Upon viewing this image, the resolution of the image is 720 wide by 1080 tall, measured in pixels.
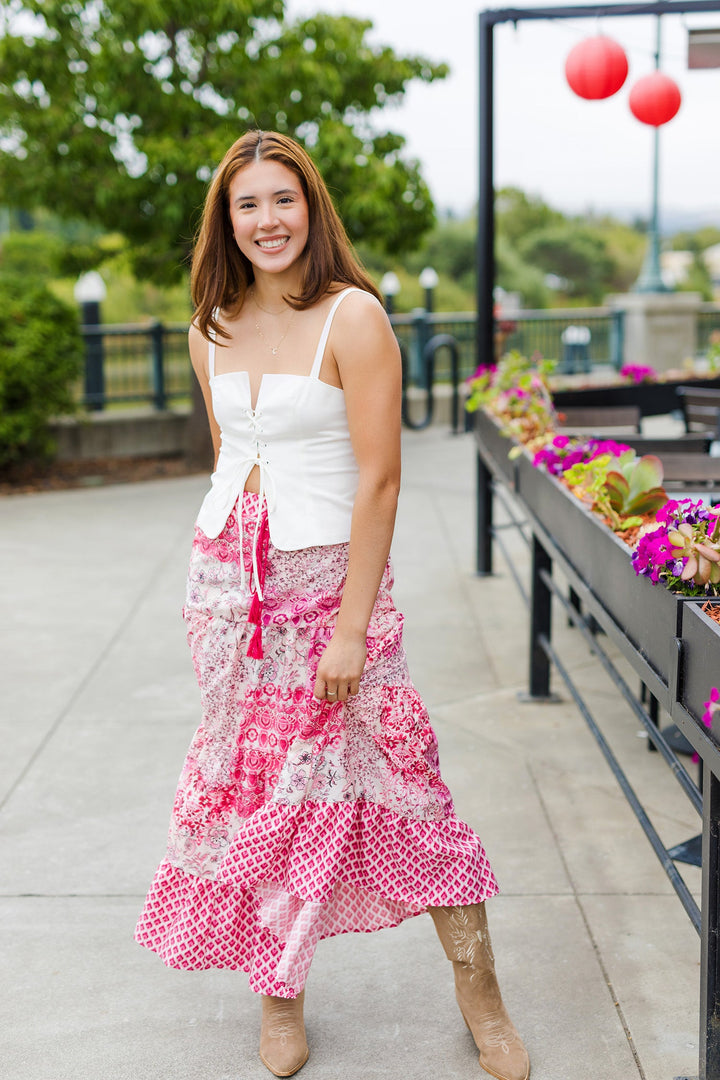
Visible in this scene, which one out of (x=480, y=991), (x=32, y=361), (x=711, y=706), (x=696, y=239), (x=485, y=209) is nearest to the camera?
(x=711, y=706)

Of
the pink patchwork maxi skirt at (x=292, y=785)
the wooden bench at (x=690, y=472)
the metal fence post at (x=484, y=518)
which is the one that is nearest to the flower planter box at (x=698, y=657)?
the pink patchwork maxi skirt at (x=292, y=785)

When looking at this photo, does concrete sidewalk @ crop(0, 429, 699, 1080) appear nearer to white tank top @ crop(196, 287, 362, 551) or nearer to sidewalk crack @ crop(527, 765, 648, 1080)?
sidewalk crack @ crop(527, 765, 648, 1080)

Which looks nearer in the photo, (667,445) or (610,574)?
(610,574)

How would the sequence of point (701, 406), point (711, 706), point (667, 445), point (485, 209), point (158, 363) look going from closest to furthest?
point (711, 706) < point (667, 445) < point (485, 209) < point (701, 406) < point (158, 363)

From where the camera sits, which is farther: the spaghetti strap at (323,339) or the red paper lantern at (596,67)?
the red paper lantern at (596,67)

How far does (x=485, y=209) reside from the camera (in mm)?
6031

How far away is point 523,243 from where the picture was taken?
4775 centimetres

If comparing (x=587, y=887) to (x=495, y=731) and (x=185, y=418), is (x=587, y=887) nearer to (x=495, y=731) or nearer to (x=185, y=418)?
(x=495, y=731)

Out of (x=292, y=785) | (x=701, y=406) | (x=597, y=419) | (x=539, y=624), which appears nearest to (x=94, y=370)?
(x=701, y=406)

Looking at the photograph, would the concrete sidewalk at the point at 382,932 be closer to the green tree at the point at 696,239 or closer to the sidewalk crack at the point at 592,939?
the sidewalk crack at the point at 592,939

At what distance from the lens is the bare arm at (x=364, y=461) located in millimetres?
2137

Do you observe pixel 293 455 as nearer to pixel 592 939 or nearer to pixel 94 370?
pixel 592 939

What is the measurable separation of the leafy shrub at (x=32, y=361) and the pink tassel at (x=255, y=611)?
7015 mm

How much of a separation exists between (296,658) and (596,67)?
401 centimetres
